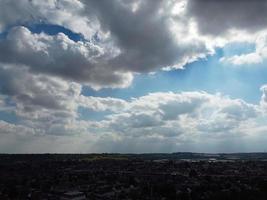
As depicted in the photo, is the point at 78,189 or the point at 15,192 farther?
the point at 78,189

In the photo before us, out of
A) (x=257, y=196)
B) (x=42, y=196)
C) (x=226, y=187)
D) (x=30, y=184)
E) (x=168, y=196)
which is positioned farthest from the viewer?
(x=30, y=184)

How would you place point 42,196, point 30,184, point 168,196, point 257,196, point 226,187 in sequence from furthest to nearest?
1. point 30,184
2. point 226,187
3. point 42,196
4. point 168,196
5. point 257,196

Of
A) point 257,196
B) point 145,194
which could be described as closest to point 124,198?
point 145,194

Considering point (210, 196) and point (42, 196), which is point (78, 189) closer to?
point (42, 196)

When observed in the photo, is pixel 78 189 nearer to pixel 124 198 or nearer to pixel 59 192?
pixel 59 192

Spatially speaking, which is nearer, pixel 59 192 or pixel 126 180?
pixel 59 192

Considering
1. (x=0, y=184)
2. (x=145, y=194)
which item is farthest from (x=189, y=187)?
(x=0, y=184)

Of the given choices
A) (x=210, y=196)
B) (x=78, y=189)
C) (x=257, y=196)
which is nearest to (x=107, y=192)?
(x=78, y=189)
